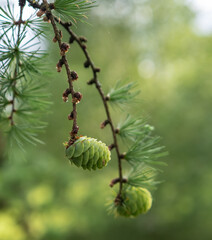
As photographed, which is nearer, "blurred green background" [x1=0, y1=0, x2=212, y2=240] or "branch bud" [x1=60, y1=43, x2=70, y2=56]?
"branch bud" [x1=60, y1=43, x2=70, y2=56]

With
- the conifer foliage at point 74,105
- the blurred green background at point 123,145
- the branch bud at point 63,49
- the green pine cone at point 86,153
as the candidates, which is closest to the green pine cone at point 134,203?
the conifer foliage at point 74,105

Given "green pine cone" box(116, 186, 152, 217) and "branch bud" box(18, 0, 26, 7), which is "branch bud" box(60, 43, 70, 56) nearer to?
"branch bud" box(18, 0, 26, 7)

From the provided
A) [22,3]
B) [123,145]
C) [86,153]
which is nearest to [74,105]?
[86,153]

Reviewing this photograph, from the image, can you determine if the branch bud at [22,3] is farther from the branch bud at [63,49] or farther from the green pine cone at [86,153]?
the green pine cone at [86,153]

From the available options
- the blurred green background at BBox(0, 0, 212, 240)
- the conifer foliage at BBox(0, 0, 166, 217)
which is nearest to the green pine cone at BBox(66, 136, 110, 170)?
the conifer foliage at BBox(0, 0, 166, 217)

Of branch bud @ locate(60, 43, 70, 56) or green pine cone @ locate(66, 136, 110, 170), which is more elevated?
branch bud @ locate(60, 43, 70, 56)

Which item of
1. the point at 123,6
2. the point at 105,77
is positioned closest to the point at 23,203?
the point at 105,77

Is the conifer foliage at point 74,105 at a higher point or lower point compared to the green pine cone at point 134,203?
higher
